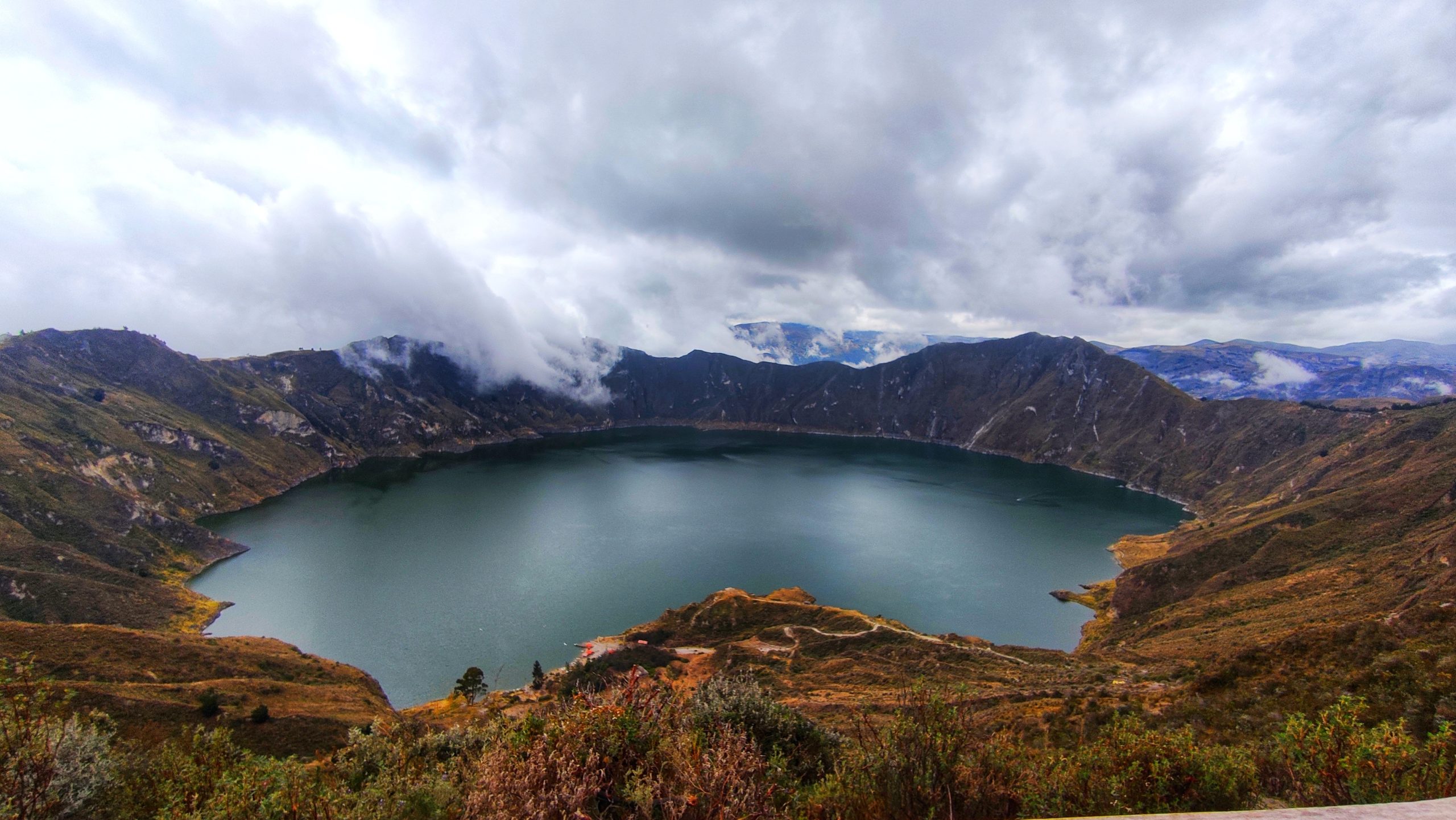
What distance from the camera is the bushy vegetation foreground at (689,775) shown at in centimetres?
959

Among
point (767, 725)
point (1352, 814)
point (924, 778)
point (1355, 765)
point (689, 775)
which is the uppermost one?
point (1352, 814)

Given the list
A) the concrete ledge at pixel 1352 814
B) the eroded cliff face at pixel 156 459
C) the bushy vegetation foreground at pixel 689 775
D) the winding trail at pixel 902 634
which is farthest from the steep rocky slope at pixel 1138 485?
the concrete ledge at pixel 1352 814

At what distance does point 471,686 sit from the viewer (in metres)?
55.5

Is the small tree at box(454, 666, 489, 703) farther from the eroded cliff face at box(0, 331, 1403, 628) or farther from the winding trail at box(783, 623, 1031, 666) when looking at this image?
the eroded cliff face at box(0, 331, 1403, 628)

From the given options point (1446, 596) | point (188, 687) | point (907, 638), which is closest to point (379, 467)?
point (188, 687)

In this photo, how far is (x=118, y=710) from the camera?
38219mm

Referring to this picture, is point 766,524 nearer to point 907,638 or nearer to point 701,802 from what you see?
point 907,638

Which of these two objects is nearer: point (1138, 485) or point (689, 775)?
point (689, 775)

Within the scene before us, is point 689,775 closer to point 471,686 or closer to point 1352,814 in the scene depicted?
point 1352,814

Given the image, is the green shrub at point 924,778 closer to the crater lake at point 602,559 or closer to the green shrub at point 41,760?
the green shrub at point 41,760

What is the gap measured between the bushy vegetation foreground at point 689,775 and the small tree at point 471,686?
4486cm

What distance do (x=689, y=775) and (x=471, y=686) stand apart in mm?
57217

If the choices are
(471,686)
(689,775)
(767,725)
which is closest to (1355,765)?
(767,725)

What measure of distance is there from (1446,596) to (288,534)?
163 m
